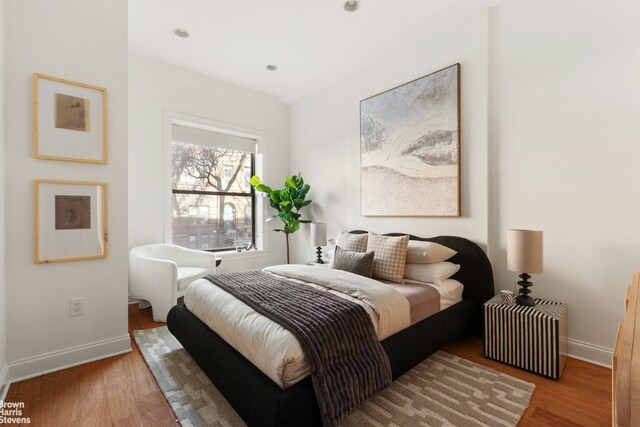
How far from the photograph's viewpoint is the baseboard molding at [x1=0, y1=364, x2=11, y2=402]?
5.75 ft

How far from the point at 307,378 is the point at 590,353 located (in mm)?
2255

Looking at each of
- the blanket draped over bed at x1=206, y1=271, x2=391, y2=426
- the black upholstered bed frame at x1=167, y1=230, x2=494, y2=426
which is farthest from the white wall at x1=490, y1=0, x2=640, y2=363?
the blanket draped over bed at x1=206, y1=271, x2=391, y2=426

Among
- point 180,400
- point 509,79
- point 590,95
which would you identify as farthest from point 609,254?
point 180,400

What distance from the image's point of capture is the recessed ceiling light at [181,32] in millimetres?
3008

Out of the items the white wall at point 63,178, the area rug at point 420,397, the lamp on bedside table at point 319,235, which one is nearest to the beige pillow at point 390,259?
the area rug at point 420,397

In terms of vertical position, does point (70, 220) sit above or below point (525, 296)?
above

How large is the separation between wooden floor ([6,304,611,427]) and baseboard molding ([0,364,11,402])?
0.03 m

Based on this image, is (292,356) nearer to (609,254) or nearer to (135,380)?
(135,380)

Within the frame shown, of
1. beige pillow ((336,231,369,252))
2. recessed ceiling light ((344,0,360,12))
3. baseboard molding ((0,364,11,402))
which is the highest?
recessed ceiling light ((344,0,360,12))

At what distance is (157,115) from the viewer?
361cm

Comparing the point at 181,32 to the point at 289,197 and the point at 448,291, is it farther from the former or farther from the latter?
the point at 448,291

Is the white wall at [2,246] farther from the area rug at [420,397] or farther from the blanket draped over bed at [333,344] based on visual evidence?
the blanket draped over bed at [333,344]

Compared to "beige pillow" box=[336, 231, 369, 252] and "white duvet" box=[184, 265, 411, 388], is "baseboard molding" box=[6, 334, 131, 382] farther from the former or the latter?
"beige pillow" box=[336, 231, 369, 252]

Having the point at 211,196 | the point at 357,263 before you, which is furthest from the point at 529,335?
the point at 211,196
